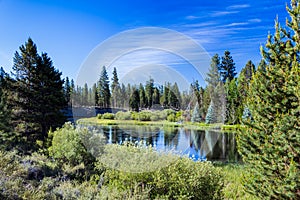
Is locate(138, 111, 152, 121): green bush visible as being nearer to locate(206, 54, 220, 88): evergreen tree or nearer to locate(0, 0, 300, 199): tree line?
locate(0, 0, 300, 199): tree line

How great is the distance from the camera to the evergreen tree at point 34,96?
1295cm

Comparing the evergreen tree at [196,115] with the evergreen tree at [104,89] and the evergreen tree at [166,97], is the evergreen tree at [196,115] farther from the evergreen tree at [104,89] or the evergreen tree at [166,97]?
the evergreen tree at [104,89]

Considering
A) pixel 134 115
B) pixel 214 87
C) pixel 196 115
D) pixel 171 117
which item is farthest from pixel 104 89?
pixel 214 87

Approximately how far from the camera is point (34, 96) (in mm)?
13156

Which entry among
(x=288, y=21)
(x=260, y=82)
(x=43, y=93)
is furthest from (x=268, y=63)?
(x=43, y=93)

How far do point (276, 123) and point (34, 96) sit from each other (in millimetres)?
11474

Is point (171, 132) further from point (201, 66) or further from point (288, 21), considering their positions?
point (288, 21)

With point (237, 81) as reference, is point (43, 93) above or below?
below

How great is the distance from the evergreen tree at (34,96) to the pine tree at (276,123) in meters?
10.1

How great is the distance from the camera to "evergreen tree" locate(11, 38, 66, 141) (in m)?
12.9

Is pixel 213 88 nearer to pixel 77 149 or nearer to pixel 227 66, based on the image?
pixel 77 149

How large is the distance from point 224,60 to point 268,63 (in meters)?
24.4

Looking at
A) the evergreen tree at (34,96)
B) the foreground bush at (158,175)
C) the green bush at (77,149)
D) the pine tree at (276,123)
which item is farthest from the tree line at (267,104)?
the evergreen tree at (34,96)

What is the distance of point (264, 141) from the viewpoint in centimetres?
569
